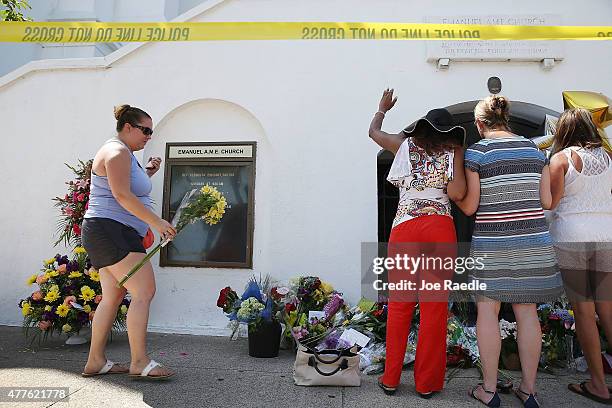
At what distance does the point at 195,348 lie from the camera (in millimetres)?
4336

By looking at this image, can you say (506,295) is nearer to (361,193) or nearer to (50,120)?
(361,193)

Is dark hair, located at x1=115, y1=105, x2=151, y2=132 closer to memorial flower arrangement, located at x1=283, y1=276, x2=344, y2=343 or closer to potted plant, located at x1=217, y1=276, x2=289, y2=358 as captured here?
potted plant, located at x1=217, y1=276, x2=289, y2=358

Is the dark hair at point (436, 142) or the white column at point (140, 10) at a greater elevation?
the white column at point (140, 10)

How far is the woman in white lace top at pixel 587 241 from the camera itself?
115 inches

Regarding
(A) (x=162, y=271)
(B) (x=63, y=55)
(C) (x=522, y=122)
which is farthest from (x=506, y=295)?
(B) (x=63, y=55)

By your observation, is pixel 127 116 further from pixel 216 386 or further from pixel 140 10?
pixel 140 10

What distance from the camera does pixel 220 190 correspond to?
538cm

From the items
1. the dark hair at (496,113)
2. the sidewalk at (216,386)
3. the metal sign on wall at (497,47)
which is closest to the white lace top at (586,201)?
the dark hair at (496,113)

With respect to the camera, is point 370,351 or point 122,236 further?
point 370,351

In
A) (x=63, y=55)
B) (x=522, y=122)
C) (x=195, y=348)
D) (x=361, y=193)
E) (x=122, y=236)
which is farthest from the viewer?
(x=63, y=55)

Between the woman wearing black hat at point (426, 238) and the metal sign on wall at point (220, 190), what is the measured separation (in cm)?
261

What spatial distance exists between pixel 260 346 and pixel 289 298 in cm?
55
